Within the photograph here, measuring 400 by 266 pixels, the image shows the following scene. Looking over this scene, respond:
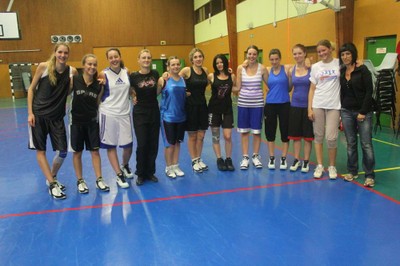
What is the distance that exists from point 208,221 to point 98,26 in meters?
18.4

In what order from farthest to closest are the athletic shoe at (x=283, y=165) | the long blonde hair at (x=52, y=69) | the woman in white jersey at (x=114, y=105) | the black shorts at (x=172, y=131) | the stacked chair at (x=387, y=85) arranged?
the stacked chair at (x=387, y=85)
the athletic shoe at (x=283, y=165)
the black shorts at (x=172, y=131)
the woman in white jersey at (x=114, y=105)
the long blonde hair at (x=52, y=69)

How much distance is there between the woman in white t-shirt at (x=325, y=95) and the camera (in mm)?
3891

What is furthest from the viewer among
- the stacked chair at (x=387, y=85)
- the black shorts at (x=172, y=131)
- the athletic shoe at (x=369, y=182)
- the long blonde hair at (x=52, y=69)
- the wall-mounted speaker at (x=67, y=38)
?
the wall-mounted speaker at (x=67, y=38)

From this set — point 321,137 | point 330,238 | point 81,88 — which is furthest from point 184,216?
point 321,137

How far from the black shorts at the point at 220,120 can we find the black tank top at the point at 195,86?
300mm

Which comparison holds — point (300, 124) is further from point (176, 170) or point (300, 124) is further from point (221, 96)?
point (176, 170)

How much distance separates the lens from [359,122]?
3828 mm

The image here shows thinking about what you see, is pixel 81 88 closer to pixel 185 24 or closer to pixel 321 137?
pixel 321 137

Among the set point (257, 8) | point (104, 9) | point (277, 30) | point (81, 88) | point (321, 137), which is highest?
point (104, 9)

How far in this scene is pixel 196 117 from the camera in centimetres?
432

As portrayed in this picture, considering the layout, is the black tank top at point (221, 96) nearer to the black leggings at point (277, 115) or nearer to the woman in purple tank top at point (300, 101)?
the black leggings at point (277, 115)

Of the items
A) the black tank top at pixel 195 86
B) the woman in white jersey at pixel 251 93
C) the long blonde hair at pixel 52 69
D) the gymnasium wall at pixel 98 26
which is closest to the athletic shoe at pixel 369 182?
the woman in white jersey at pixel 251 93

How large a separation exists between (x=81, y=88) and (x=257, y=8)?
10576mm

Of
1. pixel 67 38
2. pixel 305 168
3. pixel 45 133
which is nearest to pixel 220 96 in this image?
pixel 305 168
